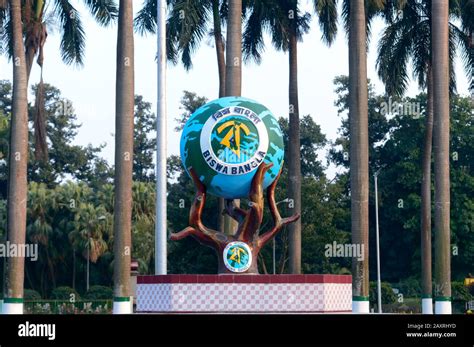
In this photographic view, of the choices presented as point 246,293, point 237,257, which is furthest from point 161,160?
point 246,293

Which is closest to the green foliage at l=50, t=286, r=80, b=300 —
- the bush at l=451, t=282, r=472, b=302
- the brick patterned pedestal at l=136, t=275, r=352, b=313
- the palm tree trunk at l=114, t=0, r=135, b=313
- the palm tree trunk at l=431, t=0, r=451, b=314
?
the bush at l=451, t=282, r=472, b=302

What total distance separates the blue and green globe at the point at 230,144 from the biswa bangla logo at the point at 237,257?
1695mm

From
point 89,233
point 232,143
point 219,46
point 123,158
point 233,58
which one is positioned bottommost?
point 89,233

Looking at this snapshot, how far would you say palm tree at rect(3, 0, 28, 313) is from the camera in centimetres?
4256

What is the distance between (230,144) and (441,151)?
12.3 metres

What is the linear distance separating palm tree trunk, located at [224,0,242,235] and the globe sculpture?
8063mm

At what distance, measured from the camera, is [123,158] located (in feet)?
134

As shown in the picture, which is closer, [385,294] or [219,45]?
[219,45]

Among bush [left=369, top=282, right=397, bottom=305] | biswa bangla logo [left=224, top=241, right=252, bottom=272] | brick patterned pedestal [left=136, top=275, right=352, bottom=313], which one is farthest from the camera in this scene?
bush [left=369, top=282, right=397, bottom=305]

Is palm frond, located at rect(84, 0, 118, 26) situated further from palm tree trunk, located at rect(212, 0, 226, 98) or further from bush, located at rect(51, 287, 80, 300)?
bush, located at rect(51, 287, 80, 300)

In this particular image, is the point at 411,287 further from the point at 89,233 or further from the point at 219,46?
the point at 219,46
